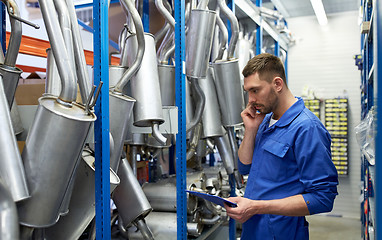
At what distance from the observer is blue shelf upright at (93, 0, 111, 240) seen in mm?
1396

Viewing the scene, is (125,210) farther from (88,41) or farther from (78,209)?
(88,41)

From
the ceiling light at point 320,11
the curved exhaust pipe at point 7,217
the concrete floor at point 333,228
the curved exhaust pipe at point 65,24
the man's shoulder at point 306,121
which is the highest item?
the ceiling light at point 320,11

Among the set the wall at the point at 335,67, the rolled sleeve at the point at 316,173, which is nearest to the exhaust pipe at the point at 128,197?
the rolled sleeve at the point at 316,173

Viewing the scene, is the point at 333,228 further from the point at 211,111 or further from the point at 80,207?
the point at 80,207

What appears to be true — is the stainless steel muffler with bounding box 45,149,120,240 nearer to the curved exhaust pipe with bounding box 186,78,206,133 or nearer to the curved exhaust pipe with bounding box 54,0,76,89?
the curved exhaust pipe with bounding box 54,0,76,89

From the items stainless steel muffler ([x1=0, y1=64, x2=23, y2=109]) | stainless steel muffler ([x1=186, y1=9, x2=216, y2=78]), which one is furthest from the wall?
stainless steel muffler ([x1=0, y1=64, x2=23, y2=109])

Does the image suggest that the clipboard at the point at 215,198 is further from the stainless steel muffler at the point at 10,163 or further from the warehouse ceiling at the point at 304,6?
the warehouse ceiling at the point at 304,6

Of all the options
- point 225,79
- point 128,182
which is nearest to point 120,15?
point 225,79

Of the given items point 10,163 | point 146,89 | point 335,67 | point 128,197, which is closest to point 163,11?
point 146,89

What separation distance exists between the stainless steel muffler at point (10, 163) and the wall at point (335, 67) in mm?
6191

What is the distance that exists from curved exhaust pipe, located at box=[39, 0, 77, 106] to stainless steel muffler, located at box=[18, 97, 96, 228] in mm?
84

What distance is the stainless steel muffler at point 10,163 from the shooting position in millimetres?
960

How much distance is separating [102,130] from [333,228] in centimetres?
508

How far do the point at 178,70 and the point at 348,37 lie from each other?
5331 mm
